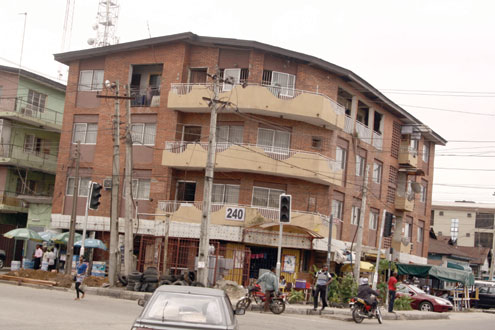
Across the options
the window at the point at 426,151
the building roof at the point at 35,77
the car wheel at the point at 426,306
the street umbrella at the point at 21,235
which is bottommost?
the car wheel at the point at 426,306

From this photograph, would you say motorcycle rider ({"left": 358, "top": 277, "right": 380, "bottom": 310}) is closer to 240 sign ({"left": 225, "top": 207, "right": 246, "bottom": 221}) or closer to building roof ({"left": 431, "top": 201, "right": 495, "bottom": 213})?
240 sign ({"left": 225, "top": 207, "right": 246, "bottom": 221})

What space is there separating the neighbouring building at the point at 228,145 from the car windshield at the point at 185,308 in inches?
908

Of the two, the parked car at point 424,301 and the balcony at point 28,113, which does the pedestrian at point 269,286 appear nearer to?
the parked car at point 424,301

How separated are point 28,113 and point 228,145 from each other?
1659 cm

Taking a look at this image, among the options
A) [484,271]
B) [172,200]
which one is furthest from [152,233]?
[484,271]

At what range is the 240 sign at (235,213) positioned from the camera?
36000mm

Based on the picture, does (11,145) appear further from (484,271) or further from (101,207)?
(484,271)

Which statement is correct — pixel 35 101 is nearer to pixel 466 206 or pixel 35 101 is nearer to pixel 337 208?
pixel 337 208

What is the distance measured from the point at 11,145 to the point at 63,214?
7.67 m

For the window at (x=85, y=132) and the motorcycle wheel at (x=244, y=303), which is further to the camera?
the window at (x=85, y=132)

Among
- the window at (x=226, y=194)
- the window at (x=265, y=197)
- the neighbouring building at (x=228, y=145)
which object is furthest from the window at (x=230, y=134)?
the window at (x=265, y=197)

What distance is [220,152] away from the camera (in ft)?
120

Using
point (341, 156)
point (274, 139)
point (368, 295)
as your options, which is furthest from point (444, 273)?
point (368, 295)

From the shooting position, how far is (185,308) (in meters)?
9.80
